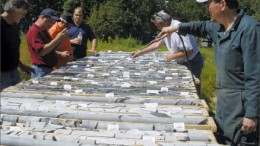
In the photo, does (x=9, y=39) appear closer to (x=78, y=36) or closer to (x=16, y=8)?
(x=16, y=8)

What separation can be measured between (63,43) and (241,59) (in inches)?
138

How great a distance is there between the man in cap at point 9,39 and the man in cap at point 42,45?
32 cm

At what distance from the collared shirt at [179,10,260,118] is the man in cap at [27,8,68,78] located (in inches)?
94.8

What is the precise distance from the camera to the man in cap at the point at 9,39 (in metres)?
4.73

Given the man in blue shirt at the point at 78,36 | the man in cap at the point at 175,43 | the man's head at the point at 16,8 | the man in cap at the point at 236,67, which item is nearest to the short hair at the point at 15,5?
the man's head at the point at 16,8

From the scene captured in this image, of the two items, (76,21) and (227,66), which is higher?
(76,21)

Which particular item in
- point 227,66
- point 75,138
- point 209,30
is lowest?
point 75,138

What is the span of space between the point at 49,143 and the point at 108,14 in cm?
2974

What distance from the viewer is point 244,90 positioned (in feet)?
10.4

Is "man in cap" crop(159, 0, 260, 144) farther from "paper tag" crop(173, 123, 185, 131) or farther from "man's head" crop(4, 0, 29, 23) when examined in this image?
"man's head" crop(4, 0, 29, 23)

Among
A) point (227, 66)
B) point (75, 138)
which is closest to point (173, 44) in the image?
point (227, 66)

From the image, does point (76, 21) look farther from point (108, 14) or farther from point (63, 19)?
point (108, 14)

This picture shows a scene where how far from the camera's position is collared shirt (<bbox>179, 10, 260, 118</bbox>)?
9.87ft

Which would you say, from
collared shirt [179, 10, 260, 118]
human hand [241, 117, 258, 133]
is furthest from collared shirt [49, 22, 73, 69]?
human hand [241, 117, 258, 133]
